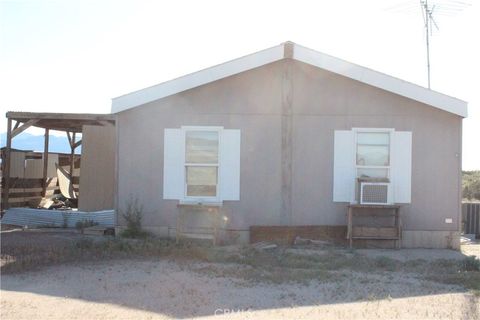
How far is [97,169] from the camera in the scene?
44.8 ft

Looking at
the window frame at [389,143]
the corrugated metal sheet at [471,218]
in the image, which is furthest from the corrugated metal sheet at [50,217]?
the corrugated metal sheet at [471,218]

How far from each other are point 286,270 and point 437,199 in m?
4.40

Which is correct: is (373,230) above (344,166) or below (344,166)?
below

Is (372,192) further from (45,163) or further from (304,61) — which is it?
(45,163)

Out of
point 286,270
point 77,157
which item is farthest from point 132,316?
point 77,157

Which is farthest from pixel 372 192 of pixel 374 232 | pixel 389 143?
pixel 389 143

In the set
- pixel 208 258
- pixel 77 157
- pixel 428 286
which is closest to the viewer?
pixel 428 286

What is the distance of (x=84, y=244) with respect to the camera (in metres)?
9.39

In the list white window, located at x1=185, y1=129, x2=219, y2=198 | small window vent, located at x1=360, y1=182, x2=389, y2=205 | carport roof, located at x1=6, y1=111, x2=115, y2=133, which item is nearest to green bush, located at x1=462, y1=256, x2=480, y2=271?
small window vent, located at x1=360, y1=182, x2=389, y2=205

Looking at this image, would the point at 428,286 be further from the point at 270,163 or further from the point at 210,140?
the point at 210,140

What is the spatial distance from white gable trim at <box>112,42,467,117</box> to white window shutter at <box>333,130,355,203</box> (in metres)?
1.19

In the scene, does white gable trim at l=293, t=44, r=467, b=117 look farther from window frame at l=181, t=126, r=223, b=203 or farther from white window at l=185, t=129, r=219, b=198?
white window at l=185, t=129, r=219, b=198

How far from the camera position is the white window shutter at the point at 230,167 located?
423 inches

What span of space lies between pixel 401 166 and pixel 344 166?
1125mm
